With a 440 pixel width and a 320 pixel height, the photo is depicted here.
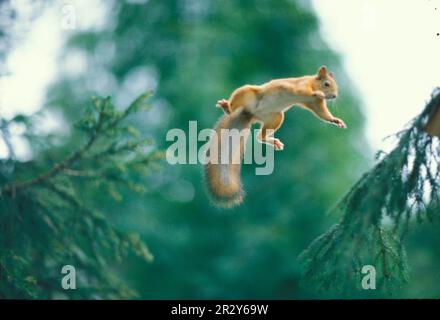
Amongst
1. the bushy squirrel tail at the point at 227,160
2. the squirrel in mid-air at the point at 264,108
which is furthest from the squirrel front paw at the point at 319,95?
the bushy squirrel tail at the point at 227,160

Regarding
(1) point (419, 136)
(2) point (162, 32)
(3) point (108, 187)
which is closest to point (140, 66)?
(2) point (162, 32)

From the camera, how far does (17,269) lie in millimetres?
3078

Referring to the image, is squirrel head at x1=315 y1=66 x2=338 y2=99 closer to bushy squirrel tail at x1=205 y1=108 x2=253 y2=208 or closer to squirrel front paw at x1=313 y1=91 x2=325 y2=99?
squirrel front paw at x1=313 y1=91 x2=325 y2=99

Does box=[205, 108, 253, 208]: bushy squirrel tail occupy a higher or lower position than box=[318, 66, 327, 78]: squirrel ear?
lower

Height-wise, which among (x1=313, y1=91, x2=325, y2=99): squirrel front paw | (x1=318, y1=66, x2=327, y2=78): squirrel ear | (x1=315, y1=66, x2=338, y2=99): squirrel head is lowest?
(x1=313, y1=91, x2=325, y2=99): squirrel front paw

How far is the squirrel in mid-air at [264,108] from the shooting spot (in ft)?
7.25

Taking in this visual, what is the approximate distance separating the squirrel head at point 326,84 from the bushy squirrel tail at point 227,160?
0.20 meters

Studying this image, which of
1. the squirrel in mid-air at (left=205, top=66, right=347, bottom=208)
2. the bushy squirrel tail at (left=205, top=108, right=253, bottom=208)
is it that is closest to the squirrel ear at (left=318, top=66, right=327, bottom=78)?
the squirrel in mid-air at (left=205, top=66, right=347, bottom=208)

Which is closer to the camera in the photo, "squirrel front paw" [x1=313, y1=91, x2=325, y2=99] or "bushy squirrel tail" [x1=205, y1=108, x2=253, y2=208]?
"squirrel front paw" [x1=313, y1=91, x2=325, y2=99]

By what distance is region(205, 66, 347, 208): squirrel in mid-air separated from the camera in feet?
7.25

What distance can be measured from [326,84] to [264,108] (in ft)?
0.58

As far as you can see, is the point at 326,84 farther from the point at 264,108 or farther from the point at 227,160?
the point at 227,160
